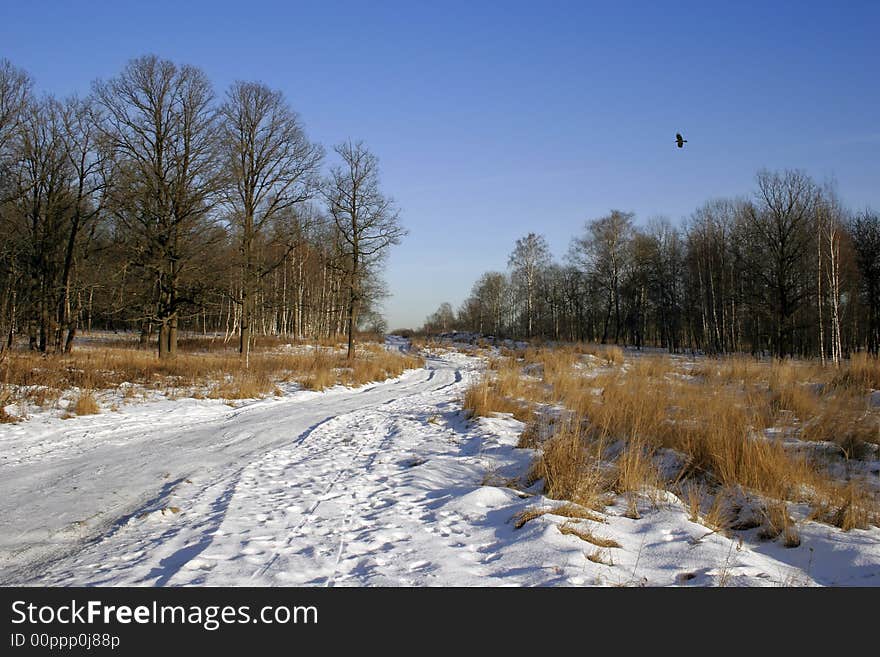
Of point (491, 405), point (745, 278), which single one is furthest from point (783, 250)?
point (491, 405)

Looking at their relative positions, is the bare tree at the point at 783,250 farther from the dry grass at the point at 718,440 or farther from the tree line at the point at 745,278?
the dry grass at the point at 718,440

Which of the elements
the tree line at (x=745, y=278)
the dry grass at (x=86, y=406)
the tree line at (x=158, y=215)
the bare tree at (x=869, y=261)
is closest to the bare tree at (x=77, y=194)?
the tree line at (x=158, y=215)

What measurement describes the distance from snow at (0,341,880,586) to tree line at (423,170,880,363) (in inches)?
808

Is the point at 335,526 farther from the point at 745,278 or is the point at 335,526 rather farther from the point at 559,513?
the point at 745,278

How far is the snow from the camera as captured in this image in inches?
124

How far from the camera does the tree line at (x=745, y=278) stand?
30.7m

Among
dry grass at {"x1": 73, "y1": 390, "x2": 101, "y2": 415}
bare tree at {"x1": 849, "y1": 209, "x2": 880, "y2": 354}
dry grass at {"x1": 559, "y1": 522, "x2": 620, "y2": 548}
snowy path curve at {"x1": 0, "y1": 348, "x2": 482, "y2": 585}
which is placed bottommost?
snowy path curve at {"x1": 0, "y1": 348, "x2": 482, "y2": 585}

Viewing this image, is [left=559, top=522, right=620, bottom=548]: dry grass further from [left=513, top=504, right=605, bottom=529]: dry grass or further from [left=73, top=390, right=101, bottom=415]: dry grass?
[left=73, top=390, right=101, bottom=415]: dry grass

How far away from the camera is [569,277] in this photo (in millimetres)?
63156

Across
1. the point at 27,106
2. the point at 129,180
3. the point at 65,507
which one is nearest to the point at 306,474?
the point at 65,507

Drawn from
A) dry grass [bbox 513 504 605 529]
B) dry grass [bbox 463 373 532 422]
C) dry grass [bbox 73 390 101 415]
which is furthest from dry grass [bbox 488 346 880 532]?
dry grass [bbox 73 390 101 415]
